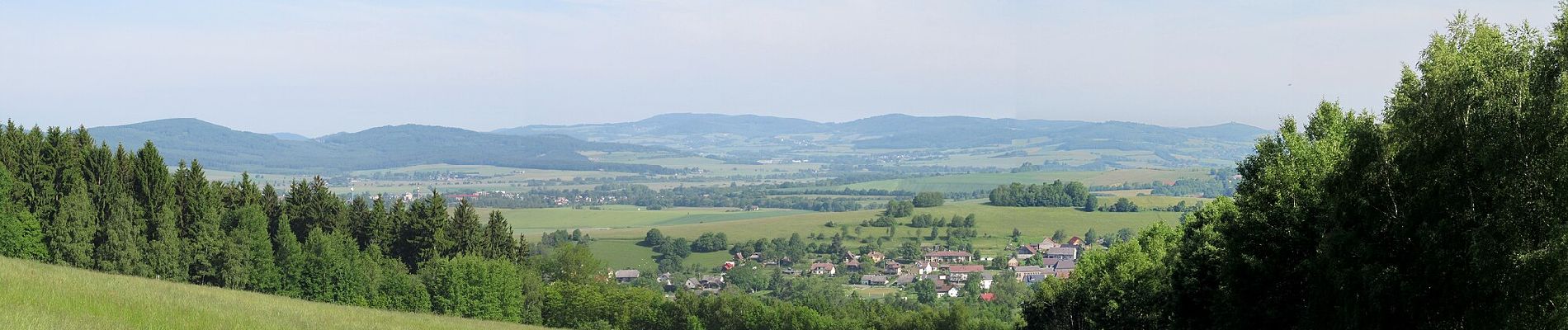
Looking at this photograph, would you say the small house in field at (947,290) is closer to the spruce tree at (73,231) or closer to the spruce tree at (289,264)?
the spruce tree at (289,264)

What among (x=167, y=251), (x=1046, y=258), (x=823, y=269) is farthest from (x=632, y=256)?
(x=167, y=251)

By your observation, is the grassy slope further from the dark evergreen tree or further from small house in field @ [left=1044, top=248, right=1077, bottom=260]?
small house in field @ [left=1044, top=248, right=1077, bottom=260]

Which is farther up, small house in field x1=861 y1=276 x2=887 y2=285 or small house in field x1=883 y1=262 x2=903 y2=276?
small house in field x1=883 y1=262 x2=903 y2=276

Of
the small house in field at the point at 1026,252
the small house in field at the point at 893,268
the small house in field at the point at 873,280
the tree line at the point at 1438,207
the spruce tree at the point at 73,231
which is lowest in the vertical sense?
the small house in field at the point at 873,280

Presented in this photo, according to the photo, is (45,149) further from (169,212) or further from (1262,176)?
(1262,176)

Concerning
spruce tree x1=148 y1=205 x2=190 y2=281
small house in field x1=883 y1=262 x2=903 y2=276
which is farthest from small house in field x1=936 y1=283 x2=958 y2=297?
spruce tree x1=148 y1=205 x2=190 y2=281

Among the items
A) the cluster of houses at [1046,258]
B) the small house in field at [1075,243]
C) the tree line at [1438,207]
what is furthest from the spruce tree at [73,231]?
the small house in field at [1075,243]

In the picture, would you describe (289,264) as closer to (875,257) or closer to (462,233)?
(462,233)

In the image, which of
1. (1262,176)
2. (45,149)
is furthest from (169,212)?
(1262,176)
